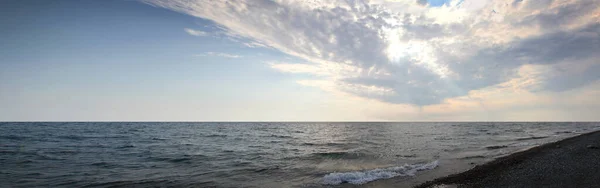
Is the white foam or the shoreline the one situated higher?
the shoreline

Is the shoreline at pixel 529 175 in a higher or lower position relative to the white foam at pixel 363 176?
higher

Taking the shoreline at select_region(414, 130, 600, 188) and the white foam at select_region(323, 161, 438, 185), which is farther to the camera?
the white foam at select_region(323, 161, 438, 185)

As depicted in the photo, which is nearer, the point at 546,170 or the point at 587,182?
the point at 587,182

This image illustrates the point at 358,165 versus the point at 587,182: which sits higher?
the point at 587,182

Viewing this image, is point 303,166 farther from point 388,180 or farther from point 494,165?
point 494,165

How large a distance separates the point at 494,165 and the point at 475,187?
657 cm

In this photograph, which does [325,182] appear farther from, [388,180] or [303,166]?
[303,166]

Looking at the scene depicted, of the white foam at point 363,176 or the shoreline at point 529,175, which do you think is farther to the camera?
the white foam at point 363,176

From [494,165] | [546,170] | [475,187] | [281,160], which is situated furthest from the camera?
[281,160]

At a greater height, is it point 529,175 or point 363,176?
point 529,175

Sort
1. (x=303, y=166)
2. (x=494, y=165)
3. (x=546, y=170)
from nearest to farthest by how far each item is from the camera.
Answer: (x=546, y=170), (x=494, y=165), (x=303, y=166)

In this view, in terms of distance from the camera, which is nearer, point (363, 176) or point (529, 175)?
point (529, 175)

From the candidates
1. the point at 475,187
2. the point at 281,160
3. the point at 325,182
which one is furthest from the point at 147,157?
the point at 475,187

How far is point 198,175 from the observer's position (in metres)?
19.3
